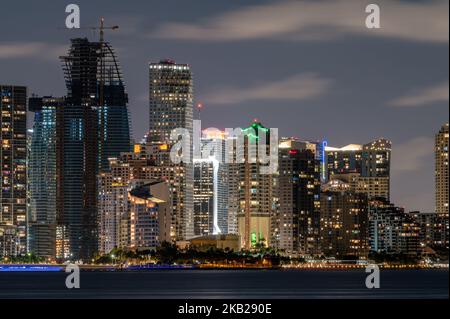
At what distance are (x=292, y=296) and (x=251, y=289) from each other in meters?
Answer: 18.4

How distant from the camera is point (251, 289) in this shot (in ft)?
438

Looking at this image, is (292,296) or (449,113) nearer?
(449,113)
